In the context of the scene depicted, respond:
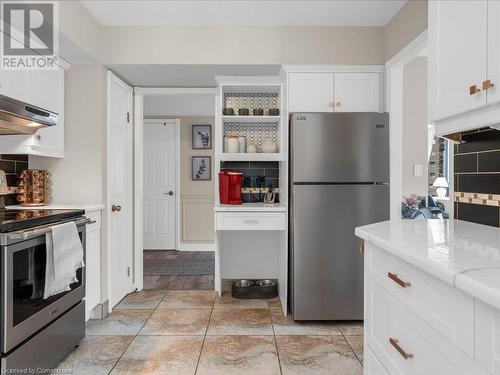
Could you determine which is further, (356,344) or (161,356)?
(356,344)

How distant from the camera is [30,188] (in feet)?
8.95

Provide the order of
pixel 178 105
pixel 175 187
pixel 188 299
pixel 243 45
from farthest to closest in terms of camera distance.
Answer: pixel 175 187 < pixel 178 105 < pixel 188 299 < pixel 243 45

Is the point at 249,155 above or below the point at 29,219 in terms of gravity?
above

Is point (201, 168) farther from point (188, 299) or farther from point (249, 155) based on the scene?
point (188, 299)

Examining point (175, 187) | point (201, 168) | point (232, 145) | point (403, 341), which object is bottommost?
point (403, 341)

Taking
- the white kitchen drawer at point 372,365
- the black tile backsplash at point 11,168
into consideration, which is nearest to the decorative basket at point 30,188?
the black tile backsplash at point 11,168

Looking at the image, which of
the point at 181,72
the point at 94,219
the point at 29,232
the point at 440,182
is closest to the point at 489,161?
the point at 29,232

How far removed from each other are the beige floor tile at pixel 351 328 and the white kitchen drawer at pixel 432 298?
1.49 metres

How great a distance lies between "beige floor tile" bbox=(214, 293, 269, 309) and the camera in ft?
10.8

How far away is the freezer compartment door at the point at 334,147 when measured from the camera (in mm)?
2852

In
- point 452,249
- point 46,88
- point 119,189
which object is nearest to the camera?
point 452,249

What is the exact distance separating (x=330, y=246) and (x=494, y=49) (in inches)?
74.0

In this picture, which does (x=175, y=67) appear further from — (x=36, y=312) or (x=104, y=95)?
(x=36, y=312)

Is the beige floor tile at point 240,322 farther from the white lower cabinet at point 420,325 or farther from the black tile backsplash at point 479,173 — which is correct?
the black tile backsplash at point 479,173
